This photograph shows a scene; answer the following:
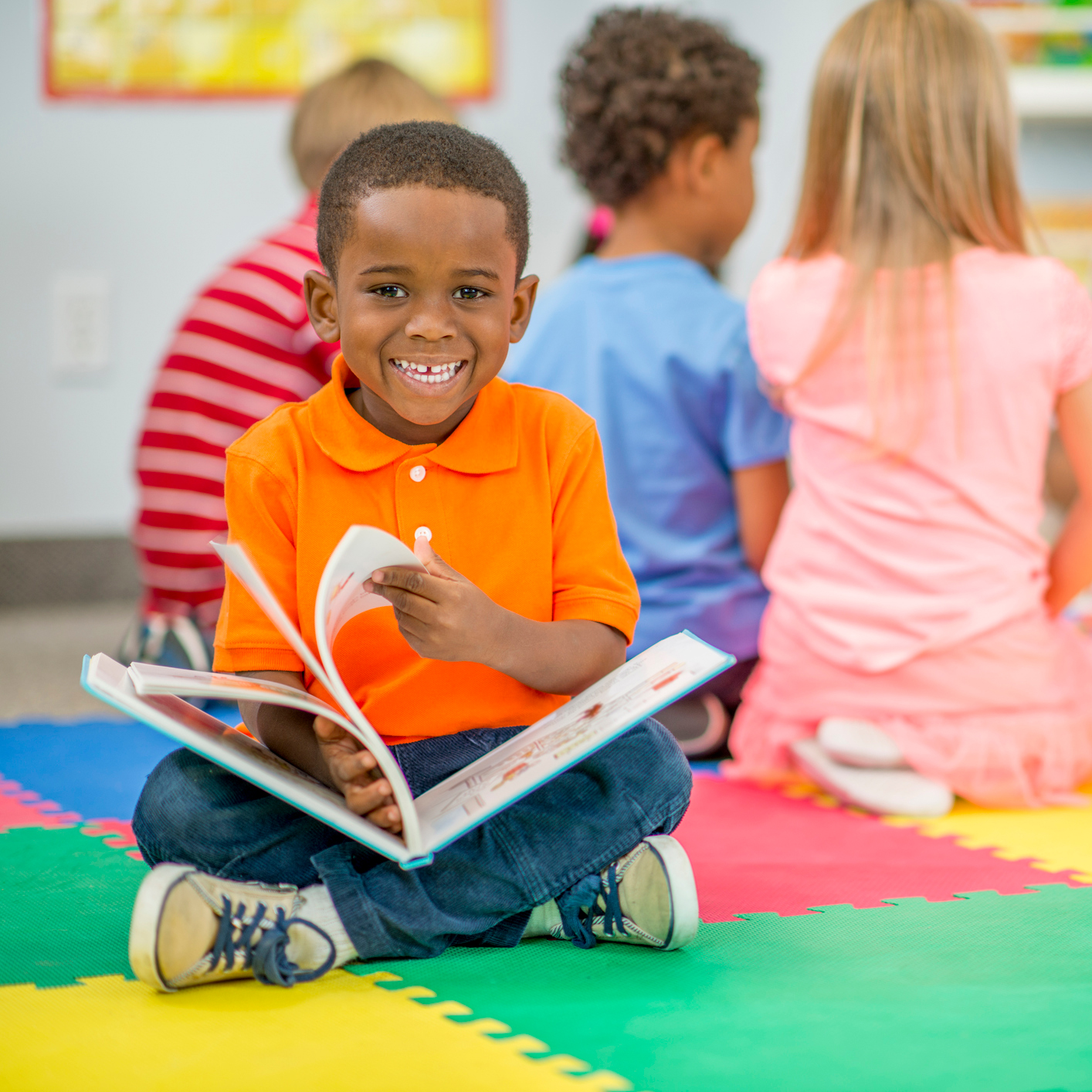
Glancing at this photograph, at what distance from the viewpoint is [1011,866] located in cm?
99

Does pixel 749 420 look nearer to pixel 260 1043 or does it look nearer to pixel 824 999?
pixel 824 999

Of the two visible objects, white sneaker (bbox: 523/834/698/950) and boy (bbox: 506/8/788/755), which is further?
boy (bbox: 506/8/788/755)

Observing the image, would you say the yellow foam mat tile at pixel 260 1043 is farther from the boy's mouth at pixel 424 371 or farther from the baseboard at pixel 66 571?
the baseboard at pixel 66 571

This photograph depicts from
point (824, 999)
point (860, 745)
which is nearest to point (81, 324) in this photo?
point (860, 745)

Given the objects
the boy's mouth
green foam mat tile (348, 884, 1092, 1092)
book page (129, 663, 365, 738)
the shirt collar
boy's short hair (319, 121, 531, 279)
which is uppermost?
boy's short hair (319, 121, 531, 279)

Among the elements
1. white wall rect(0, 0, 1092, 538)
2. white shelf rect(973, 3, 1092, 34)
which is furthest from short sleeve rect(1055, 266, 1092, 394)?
white shelf rect(973, 3, 1092, 34)

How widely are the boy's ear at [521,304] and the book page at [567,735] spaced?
0.23 m

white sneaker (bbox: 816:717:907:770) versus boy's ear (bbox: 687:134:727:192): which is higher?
boy's ear (bbox: 687:134:727:192)

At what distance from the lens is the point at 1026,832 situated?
43.5 inches

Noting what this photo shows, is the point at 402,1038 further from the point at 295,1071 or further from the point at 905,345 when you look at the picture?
the point at 905,345

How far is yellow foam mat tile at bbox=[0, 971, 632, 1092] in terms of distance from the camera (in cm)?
59

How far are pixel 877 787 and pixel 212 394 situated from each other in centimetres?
89

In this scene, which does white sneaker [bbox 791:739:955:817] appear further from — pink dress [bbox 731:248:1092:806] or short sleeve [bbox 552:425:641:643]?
short sleeve [bbox 552:425:641:643]

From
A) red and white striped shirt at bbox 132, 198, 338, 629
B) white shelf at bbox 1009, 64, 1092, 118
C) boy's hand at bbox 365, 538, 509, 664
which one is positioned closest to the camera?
boy's hand at bbox 365, 538, 509, 664
